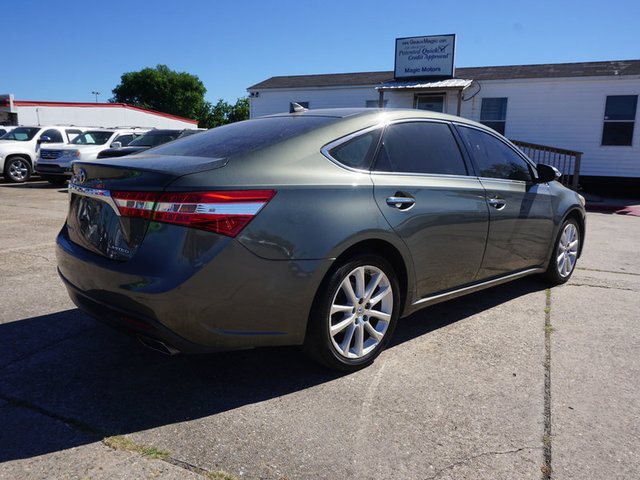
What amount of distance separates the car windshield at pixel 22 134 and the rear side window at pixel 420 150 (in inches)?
632

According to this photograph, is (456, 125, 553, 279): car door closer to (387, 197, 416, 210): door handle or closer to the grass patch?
(387, 197, 416, 210): door handle

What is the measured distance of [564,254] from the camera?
521 centimetres

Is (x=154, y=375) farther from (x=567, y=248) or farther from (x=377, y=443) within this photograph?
(x=567, y=248)

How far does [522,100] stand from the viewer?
16.5 metres

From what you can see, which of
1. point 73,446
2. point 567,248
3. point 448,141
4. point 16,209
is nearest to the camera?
point 73,446

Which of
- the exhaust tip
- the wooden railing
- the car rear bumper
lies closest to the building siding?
the wooden railing

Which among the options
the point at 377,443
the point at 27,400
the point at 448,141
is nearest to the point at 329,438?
the point at 377,443

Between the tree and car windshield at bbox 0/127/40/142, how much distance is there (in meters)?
70.0

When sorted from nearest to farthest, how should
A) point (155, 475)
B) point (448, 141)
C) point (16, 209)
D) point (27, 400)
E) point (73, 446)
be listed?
point (155, 475)
point (73, 446)
point (27, 400)
point (448, 141)
point (16, 209)

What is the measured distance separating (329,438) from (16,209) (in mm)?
9632

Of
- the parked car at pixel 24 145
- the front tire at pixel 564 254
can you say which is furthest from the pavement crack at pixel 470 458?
the parked car at pixel 24 145

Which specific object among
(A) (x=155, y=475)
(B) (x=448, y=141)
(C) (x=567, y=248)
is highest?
(B) (x=448, y=141)

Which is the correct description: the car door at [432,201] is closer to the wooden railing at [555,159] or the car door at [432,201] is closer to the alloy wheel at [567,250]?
the alloy wheel at [567,250]

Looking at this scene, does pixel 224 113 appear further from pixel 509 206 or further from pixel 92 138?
pixel 509 206
